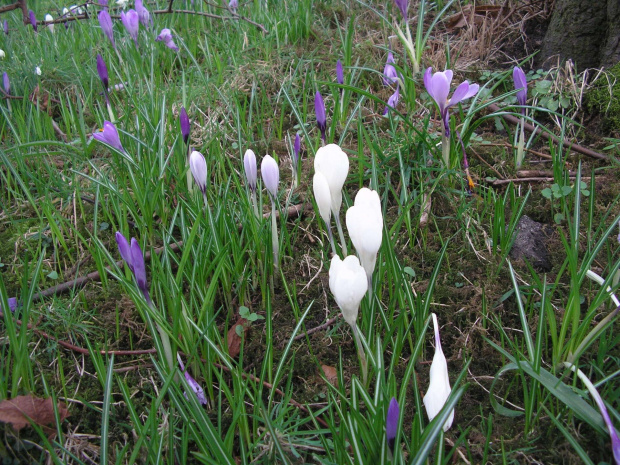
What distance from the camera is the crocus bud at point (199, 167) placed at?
1563 mm

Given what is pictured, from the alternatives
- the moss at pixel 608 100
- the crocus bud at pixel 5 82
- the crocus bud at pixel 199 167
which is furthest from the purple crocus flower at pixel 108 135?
the moss at pixel 608 100

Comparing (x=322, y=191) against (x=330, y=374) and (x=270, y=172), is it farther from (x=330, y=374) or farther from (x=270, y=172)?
(x=330, y=374)

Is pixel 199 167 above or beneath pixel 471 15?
beneath

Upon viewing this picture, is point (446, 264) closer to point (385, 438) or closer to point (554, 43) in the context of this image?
point (385, 438)

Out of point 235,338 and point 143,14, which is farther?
point 143,14

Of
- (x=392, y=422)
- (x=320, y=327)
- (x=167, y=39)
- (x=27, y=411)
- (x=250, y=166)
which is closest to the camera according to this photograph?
(x=392, y=422)

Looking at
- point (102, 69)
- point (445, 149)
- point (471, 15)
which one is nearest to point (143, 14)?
point (102, 69)

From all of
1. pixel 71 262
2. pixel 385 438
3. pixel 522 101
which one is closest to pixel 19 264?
pixel 71 262

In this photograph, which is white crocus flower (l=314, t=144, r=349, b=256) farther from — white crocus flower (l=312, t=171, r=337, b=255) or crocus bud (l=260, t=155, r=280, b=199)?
crocus bud (l=260, t=155, r=280, b=199)

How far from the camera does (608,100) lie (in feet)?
6.68

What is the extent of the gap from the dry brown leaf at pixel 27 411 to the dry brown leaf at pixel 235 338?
17.7 inches

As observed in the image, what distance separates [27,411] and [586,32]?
2.59 meters

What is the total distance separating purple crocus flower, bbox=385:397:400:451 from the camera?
0.84 m

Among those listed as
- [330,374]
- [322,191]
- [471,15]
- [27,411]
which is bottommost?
[330,374]
